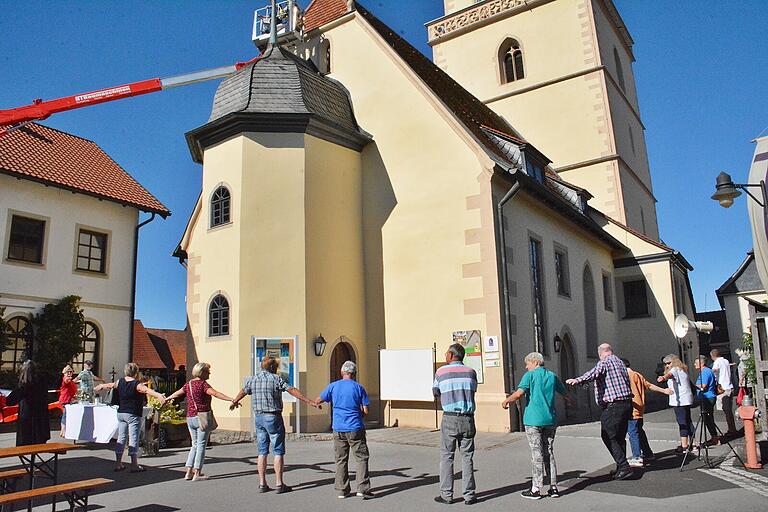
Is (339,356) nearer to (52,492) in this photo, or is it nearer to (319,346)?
(319,346)

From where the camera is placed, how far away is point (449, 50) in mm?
31562

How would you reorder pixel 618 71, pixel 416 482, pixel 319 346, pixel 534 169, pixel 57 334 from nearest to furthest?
pixel 416 482, pixel 319 346, pixel 57 334, pixel 534 169, pixel 618 71

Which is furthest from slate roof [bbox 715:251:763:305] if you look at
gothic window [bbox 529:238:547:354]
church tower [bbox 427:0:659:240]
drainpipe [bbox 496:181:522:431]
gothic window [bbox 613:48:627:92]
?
drainpipe [bbox 496:181:522:431]

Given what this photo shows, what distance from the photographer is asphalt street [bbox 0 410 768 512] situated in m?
7.11

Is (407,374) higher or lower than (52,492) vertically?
higher

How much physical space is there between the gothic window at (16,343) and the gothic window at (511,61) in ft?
72.3

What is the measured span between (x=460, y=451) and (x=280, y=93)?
36.5 ft

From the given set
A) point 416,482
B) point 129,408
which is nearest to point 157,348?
point 129,408

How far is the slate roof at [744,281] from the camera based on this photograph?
3875 centimetres

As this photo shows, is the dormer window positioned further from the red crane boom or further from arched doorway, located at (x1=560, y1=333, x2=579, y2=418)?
the red crane boom

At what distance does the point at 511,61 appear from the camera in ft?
98.8

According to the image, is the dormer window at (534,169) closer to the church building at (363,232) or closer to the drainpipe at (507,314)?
the church building at (363,232)

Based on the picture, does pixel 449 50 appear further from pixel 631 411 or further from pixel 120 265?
pixel 631 411

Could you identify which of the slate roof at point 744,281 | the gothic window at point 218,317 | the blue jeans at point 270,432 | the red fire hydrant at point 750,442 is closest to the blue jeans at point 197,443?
the blue jeans at point 270,432
